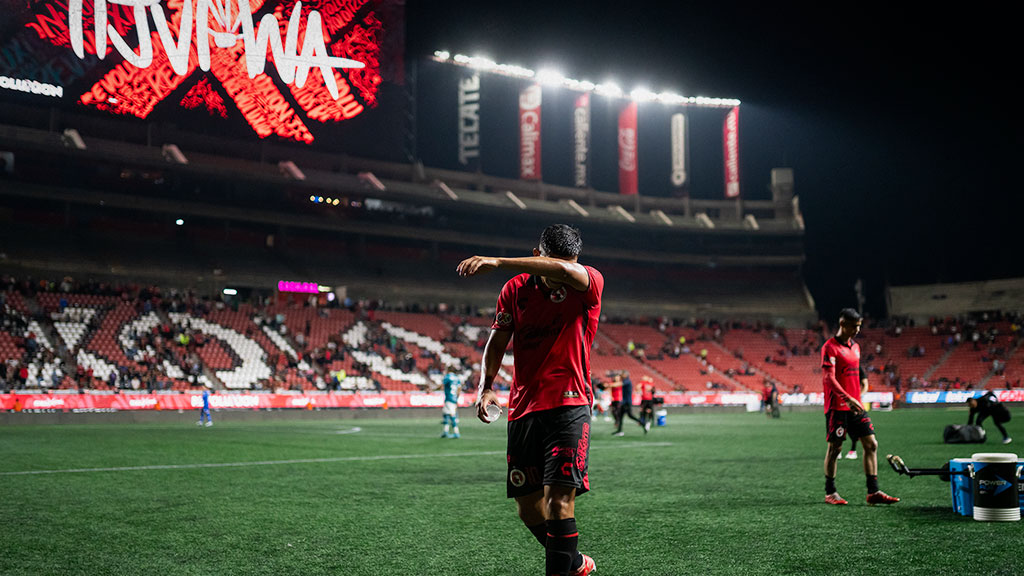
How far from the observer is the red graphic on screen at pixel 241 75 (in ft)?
127

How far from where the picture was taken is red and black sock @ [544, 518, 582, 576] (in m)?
5.22

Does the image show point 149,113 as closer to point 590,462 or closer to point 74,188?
point 74,188

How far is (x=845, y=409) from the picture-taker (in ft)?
32.8

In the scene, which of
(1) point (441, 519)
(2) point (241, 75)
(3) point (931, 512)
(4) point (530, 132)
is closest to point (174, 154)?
(2) point (241, 75)

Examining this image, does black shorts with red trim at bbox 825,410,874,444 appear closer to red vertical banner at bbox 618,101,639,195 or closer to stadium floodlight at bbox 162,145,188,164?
stadium floodlight at bbox 162,145,188,164

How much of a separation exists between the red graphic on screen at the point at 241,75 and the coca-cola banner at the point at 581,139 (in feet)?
66.8

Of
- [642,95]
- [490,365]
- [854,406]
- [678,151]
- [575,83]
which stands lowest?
[854,406]

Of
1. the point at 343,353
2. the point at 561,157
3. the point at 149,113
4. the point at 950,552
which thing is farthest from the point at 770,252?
the point at 950,552

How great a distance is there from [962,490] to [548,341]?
212 inches

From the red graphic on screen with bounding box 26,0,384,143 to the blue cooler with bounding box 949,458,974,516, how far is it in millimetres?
38666

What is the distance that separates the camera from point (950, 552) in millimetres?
6758

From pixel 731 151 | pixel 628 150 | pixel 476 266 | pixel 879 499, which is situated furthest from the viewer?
pixel 731 151

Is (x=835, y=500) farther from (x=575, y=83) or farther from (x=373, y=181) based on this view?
(x=575, y=83)

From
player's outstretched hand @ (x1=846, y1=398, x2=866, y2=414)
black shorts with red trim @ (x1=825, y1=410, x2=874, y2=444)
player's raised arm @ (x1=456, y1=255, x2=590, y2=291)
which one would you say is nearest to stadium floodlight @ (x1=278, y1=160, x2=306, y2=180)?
black shorts with red trim @ (x1=825, y1=410, x2=874, y2=444)
